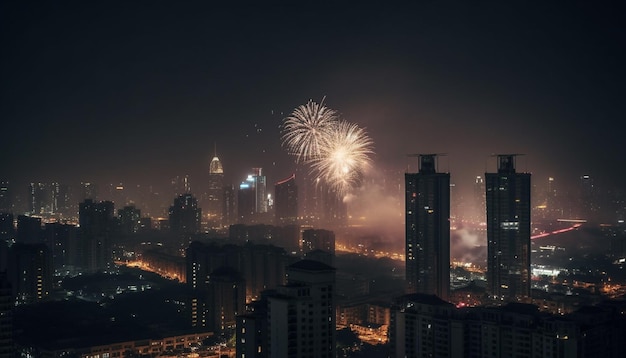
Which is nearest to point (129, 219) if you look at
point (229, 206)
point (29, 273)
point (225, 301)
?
point (229, 206)

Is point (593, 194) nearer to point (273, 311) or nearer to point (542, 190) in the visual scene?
point (542, 190)

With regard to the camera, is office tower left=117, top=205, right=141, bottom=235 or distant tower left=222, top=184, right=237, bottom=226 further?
distant tower left=222, top=184, right=237, bottom=226

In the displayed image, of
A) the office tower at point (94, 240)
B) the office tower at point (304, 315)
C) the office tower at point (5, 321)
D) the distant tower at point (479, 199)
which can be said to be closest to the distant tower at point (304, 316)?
the office tower at point (304, 315)

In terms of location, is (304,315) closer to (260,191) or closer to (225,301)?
(225,301)

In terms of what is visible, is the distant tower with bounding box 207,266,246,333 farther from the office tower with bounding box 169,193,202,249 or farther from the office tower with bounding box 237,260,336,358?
the office tower with bounding box 169,193,202,249

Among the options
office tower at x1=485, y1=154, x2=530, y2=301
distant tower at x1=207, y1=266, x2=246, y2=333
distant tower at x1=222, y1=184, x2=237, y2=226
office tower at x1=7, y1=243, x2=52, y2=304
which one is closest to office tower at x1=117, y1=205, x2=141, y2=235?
distant tower at x1=222, y1=184, x2=237, y2=226

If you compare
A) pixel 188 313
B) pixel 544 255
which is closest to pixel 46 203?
pixel 188 313
